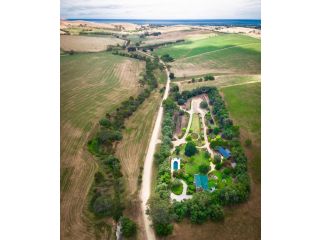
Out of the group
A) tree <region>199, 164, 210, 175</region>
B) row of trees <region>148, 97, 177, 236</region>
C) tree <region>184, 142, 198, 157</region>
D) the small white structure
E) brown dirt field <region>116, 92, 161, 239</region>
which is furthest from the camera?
tree <region>184, 142, 198, 157</region>

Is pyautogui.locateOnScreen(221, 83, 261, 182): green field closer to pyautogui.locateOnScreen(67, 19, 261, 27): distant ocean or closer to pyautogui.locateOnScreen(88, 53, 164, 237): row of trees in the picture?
pyautogui.locateOnScreen(67, 19, 261, 27): distant ocean

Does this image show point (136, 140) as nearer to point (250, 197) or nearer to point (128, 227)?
point (128, 227)

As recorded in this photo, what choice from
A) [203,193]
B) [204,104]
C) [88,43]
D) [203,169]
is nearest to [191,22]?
[204,104]

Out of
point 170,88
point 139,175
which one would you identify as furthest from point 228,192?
point 170,88

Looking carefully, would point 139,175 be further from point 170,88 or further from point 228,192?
point 170,88

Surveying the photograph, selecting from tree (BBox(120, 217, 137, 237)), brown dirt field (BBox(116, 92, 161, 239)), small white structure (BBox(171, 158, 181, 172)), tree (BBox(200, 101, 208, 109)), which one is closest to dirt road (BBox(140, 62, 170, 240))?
brown dirt field (BBox(116, 92, 161, 239))

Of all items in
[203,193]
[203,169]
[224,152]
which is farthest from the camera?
[224,152]
